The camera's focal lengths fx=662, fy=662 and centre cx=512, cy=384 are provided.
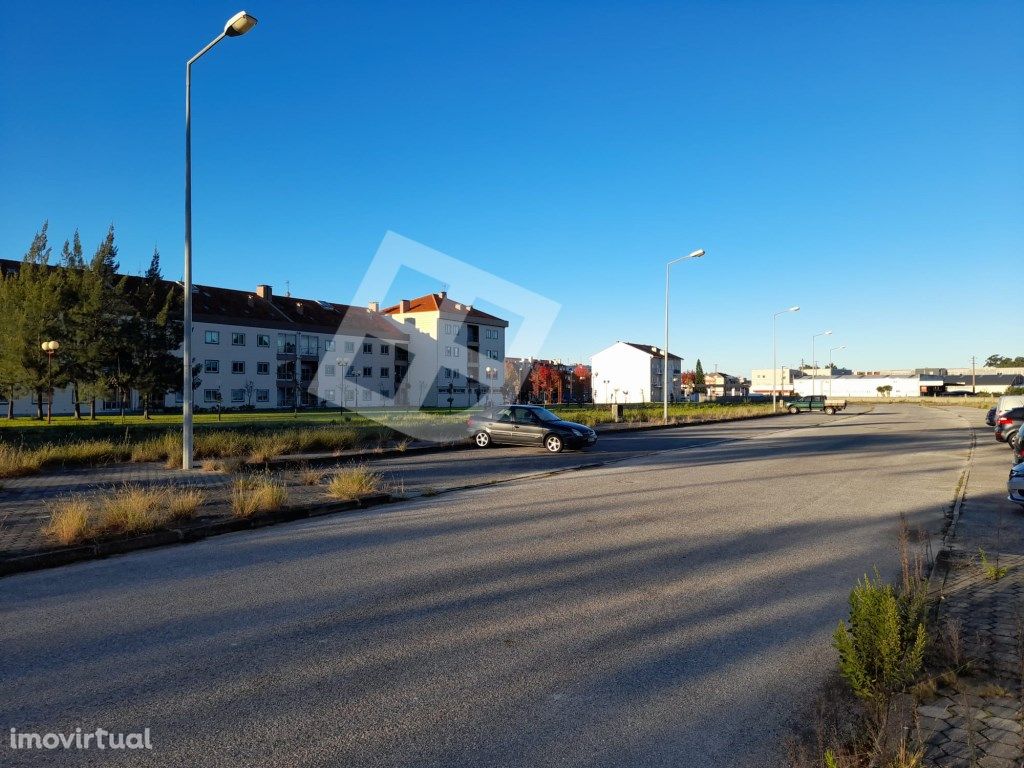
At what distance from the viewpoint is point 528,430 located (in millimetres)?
21078

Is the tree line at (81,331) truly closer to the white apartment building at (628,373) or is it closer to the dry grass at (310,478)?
the dry grass at (310,478)

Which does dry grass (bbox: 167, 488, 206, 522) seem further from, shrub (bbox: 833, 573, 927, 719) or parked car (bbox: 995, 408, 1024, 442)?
parked car (bbox: 995, 408, 1024, 442)

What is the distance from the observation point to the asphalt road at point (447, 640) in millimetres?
3367

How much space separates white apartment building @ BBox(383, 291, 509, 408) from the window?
16.0 meters

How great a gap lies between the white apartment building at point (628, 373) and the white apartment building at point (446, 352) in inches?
1144

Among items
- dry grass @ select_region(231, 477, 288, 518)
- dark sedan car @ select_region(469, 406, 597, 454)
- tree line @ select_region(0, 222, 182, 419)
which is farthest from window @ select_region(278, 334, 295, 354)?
dry grass @ select_region(231, 477, 288, 518)

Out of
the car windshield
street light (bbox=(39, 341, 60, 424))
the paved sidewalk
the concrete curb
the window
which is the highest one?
the window

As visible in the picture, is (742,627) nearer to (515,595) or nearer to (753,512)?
(515,595)

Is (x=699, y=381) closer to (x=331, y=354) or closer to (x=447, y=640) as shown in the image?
(x=331, y=354)

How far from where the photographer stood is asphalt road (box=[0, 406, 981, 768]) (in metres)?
3.37

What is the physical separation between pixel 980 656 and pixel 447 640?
3502mm

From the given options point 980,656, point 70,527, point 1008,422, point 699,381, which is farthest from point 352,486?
point 699,381

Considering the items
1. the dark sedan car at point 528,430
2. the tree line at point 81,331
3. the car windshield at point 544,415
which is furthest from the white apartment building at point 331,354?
the car windshield at point 544,415

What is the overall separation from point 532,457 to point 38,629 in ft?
47.0
